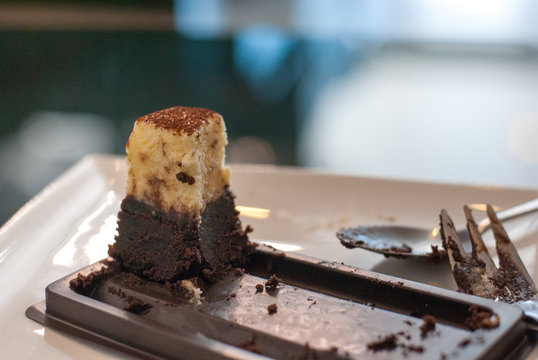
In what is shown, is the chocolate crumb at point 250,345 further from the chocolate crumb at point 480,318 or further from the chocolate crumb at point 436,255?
the chocolate crumb at point 436,255

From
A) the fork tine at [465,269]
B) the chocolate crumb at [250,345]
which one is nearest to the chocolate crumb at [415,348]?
the chocolate crumb at [250,345]

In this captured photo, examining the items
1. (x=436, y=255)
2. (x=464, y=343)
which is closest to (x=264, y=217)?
(x=436, y=255)

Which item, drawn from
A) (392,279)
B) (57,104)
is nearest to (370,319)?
(392,279)

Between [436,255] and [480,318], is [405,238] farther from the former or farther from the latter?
[480,318]

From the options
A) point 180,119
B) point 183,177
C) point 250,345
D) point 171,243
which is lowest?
point 250,345

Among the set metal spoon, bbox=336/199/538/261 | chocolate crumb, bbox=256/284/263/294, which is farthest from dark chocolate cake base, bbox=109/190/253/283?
metal spoon, bbox=336/199/538/261
